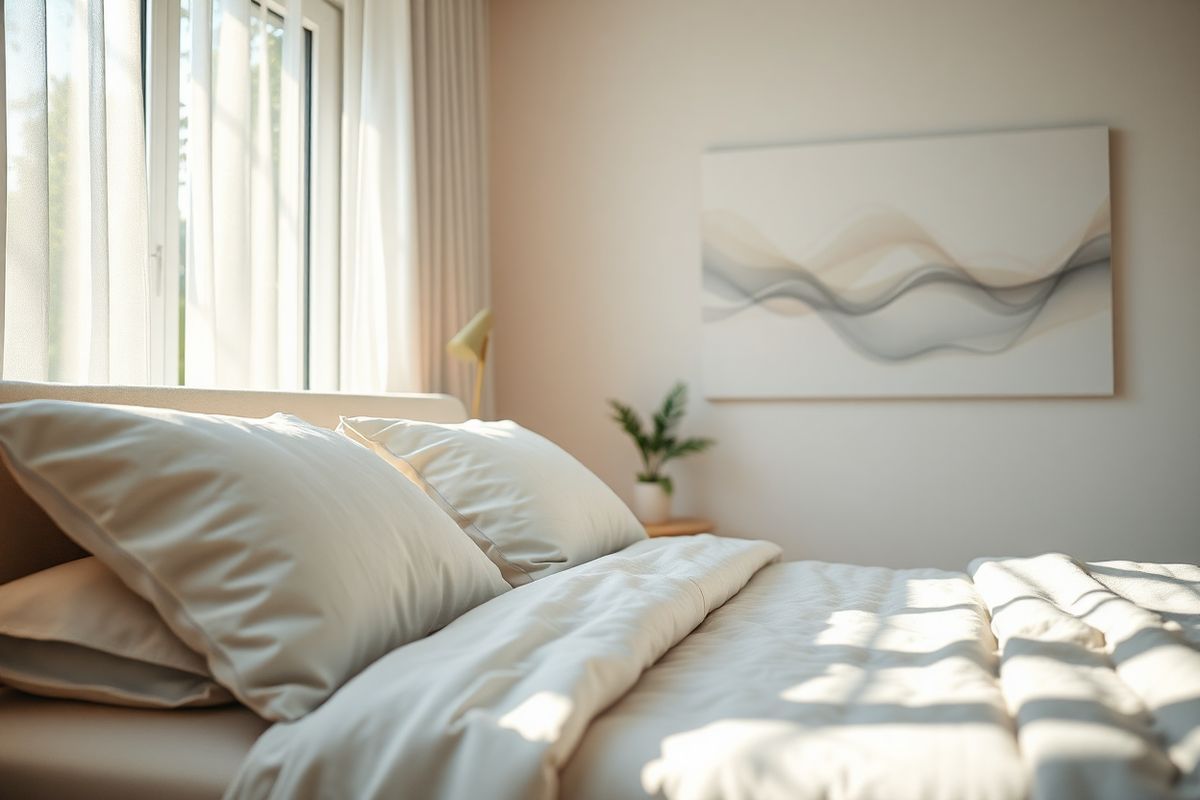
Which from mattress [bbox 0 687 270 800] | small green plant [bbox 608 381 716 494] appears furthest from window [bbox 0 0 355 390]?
small green plant [bbox 608 381 716 494]

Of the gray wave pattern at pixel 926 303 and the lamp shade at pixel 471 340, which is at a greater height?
the gray wave pattern at pixel 926 303

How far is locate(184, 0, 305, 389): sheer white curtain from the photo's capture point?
244 cm

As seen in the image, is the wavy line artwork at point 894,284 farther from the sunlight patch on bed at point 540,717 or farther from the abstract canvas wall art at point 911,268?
the sunlight patch on bed at point 540,717

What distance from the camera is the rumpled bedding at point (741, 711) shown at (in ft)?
3.11

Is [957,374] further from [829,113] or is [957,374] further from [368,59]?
[368,59]

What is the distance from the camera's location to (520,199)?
4.33m

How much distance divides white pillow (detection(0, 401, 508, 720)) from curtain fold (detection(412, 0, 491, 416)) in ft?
7.22

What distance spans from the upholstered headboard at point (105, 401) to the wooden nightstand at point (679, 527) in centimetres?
136

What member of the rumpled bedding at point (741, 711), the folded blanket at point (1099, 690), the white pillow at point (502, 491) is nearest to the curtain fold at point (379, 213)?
the white pillow at point (502, 491)

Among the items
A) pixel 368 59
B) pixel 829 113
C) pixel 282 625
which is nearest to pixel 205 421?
pixel 282 625

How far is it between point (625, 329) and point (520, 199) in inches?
29.3

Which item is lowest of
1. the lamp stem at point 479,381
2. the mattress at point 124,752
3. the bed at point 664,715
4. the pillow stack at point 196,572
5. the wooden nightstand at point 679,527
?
the wooden nightstand at point 679,527

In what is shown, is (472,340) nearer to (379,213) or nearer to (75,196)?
(379,213)

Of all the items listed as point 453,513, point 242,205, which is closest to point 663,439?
point 242,205
